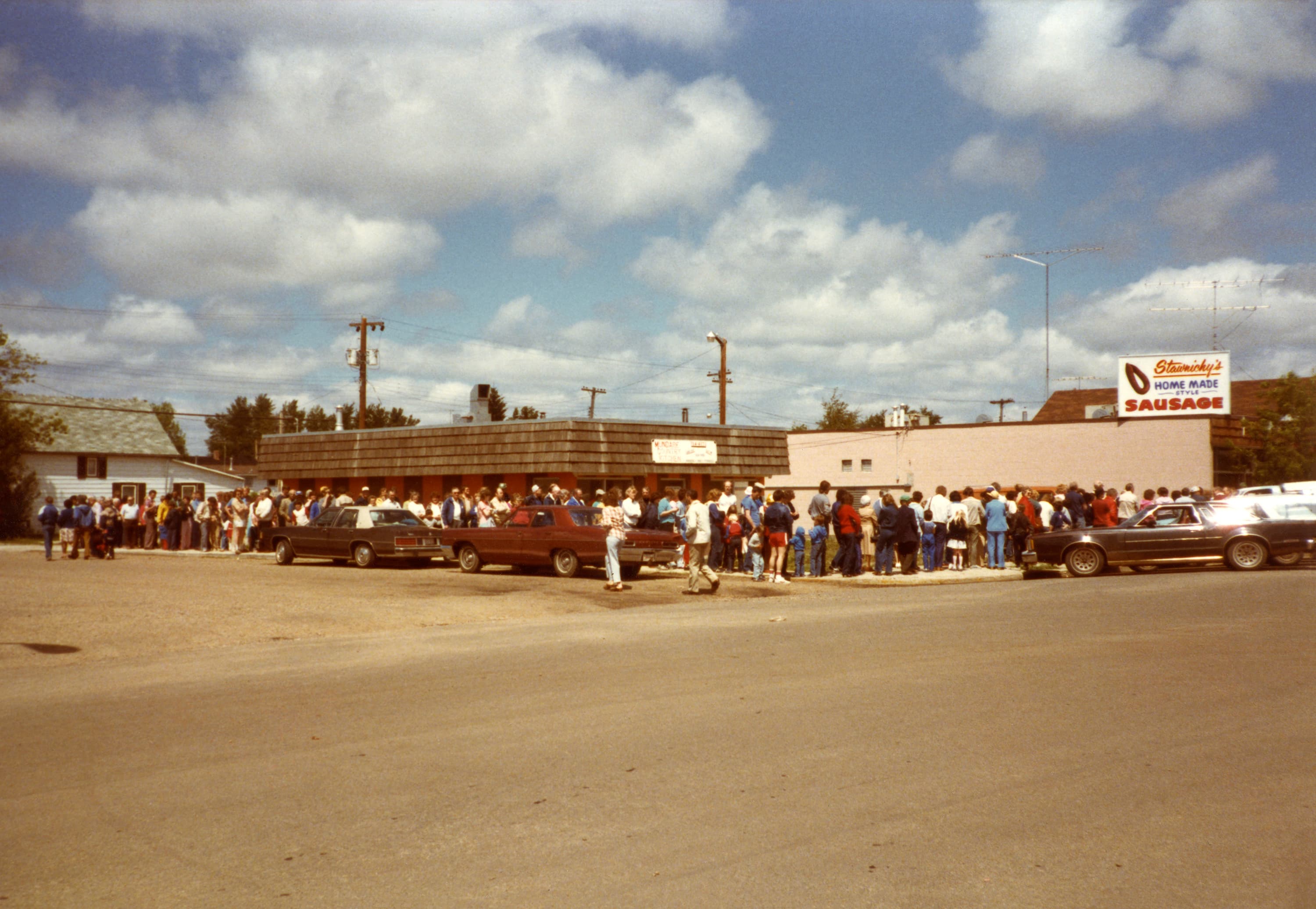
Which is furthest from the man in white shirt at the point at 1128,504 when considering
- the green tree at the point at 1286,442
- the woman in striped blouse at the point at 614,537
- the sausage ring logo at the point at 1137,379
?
the sausage ring logo at the point at 1137,379

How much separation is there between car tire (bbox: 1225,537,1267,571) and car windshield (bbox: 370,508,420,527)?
54.1 feet

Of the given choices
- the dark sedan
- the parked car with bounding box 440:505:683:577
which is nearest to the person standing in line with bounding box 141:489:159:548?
the parked car with bounding box 440:505:683:577

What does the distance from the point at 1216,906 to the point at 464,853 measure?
3121 millimetres

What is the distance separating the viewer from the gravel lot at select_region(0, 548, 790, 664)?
13.3 meters

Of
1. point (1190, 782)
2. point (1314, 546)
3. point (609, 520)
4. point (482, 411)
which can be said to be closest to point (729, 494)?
point (609, 520)

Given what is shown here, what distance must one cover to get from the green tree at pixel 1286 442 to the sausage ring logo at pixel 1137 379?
432 cm

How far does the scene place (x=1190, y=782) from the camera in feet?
19.8

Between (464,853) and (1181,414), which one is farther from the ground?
(1181,414)

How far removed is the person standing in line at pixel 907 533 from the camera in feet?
70.1

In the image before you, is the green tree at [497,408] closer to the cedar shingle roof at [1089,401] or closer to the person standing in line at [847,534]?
the cedar shingle roof at [1089,401]

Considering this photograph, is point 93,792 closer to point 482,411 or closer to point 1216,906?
point 1216,906

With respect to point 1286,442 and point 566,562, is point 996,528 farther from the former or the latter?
point 1286,442

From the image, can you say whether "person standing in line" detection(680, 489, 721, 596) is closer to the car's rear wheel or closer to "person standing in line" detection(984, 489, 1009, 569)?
"person standing in line" detection(984, 489, 1009, 569)

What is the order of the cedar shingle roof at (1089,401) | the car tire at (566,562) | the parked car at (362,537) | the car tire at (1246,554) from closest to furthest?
the car tire at (1246,554) < the car tire at (566,562) < the parked car at (362,537) < the cedar shingle roof at (1089,401)
